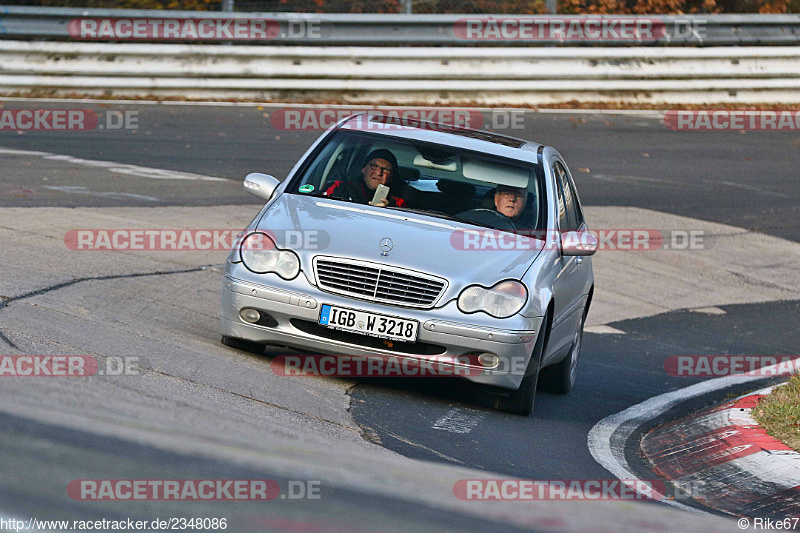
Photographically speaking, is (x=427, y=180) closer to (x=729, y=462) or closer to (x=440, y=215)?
(x=440, y=215)

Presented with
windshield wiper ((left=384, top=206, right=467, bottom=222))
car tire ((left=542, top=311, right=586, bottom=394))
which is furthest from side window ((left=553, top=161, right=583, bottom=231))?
windshield wiper ((left=384, top=206, right=467, bottom=222))

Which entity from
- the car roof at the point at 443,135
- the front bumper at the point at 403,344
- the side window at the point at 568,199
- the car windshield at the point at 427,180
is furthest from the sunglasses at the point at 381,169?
the front bumper at the point at 403,344

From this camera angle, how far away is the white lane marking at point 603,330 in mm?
10539

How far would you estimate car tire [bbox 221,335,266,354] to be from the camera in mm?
6977

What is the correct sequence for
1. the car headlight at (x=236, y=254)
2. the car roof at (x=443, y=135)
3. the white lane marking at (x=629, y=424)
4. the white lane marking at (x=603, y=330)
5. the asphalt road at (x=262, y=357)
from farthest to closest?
the white lane marking at (x=603, y=330) → the car roof at (x=443, y=135) → the car headlight at (x=236, y=254) → the white lane marking at (x=629, y=424) → the asphalt road at (x=262, y=357)

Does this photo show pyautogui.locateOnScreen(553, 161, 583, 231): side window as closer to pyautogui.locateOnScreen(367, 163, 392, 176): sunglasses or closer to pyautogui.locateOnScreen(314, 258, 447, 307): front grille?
pyautogui.locateOnScreen(367, 163, 392, 176): sunglasses

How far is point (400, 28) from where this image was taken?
1933 cm

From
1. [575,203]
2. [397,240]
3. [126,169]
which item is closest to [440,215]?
[397,240]

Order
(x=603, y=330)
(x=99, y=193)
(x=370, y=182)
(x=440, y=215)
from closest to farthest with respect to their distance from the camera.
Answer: (x=440, y=215) < (x=370, y=182) < (x=603, y=330) < (x=99, y=193)

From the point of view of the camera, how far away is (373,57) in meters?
18.9

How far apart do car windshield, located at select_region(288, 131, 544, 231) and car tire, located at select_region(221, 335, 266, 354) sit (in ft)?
3.73

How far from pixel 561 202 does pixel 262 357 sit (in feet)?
8.02

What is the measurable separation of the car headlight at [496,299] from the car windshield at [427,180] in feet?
2.72

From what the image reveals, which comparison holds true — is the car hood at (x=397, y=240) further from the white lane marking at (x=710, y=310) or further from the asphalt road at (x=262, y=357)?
the white lane marking at (x=710, y=310)
